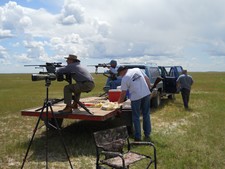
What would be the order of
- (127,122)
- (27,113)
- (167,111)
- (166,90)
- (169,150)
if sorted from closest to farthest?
(169,150)
(27,113)
(127,122)
(167,111)
(166,90)

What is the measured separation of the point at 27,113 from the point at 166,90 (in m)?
9.15

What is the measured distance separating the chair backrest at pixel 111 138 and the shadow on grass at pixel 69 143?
162 centimetres

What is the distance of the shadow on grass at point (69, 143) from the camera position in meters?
6.74

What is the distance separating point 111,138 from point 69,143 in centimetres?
318

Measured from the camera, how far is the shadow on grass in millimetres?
6742

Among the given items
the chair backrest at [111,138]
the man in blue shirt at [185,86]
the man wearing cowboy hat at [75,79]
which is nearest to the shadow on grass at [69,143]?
the man wearing cowboy hat at [75,79]

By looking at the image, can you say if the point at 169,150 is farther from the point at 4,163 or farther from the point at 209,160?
the point at 4,163

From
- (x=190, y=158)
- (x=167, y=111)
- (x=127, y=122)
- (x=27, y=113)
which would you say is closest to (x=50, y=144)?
(x=27, y=113)

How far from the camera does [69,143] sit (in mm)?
7766

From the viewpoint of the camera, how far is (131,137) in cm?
810

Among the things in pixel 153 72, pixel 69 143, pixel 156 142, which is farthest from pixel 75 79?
pixel 153 72

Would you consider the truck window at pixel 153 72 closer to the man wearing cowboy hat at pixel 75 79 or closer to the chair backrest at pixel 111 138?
the man wearing cowboy hat at pixel 75 79

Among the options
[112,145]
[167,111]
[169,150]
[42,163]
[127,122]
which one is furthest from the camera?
[167,111]

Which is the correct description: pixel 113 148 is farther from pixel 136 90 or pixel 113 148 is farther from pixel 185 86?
pixel 185 86
